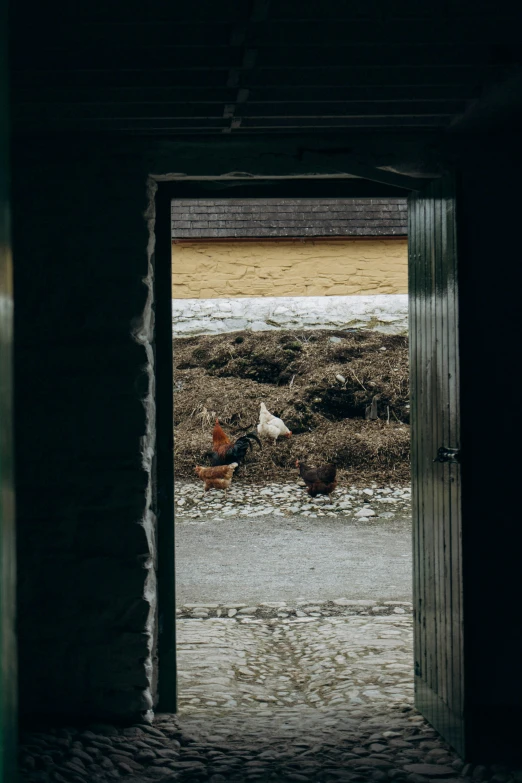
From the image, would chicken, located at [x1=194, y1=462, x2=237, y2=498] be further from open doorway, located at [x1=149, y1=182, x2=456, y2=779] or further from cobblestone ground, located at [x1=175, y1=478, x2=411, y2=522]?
open doorway, located at [x1=149, y1=182, x2=456, y2=779]

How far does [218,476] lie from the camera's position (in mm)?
A: 11008

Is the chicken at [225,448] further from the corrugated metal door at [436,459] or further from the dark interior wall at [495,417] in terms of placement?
the dark interior wall at [495,417]

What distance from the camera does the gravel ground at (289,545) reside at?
279 inches

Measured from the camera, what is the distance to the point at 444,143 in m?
3.94

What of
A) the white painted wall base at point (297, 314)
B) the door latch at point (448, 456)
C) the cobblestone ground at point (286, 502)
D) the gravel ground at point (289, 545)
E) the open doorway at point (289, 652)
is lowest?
the open doorway at point (289, 652)

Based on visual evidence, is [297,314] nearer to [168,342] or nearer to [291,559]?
[291,559]

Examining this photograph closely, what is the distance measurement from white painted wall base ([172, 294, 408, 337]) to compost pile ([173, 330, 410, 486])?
0.16 metres

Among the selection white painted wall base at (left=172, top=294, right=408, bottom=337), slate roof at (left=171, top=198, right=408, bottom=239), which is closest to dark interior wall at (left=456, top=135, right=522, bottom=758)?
slate roof at (left=171, top=198, right=408, bottom=239)

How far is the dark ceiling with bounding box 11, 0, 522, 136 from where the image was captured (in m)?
2.74

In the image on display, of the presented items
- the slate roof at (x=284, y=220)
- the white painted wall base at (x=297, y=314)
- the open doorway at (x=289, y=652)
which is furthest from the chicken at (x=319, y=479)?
the slate roof at (x=284, y=220)

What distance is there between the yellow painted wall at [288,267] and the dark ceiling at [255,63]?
9237 millimetres

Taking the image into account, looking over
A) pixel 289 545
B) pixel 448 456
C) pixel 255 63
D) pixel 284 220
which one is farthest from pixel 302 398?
pixel 255 63

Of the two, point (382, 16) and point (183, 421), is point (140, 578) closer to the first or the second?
point (382, 16)

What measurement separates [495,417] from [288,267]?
9.62 meters
